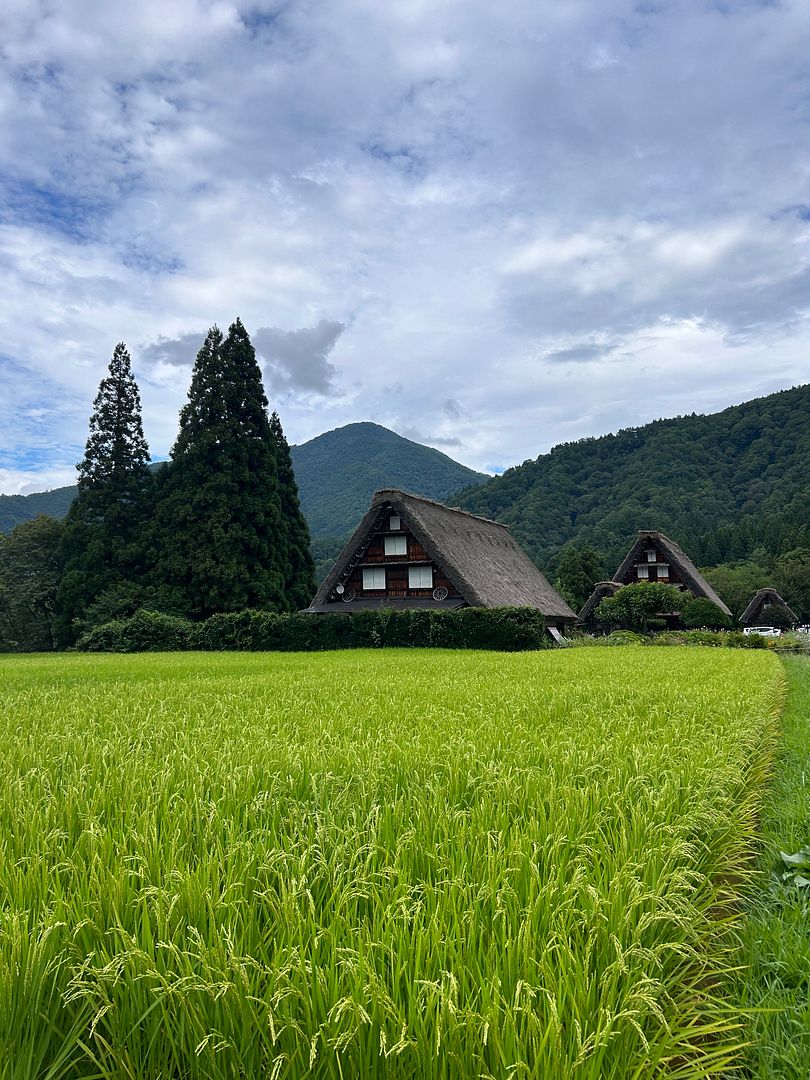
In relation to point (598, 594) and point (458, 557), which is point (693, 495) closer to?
point (598, 594)

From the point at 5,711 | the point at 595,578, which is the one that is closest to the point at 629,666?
the point at 5,711

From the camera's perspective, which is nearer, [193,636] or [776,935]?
[776,935]

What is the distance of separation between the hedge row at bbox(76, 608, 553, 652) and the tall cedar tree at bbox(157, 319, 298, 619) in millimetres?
4171

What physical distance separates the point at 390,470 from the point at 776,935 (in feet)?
224

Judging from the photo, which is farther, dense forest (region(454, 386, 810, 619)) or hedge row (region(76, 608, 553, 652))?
dense forest (region(454, 386, 810, 619))

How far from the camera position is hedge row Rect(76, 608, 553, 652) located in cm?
1884

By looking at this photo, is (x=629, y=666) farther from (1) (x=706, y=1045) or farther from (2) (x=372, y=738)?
(1) (x=706, y=1045)

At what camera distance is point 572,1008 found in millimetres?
1329

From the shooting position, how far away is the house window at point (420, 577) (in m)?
24.4

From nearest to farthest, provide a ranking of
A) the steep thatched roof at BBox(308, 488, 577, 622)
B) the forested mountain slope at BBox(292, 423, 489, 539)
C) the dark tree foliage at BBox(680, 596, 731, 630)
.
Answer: the steep thatched roof at BBox(308, 488, 577, 622)
the dark tree foliage at BBox(680, 596, 731, 630)
the forested mountain slope at BBox(292, 423, 489, 539)

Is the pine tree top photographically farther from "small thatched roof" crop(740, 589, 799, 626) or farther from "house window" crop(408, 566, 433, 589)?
"small thatched roof" crop(740, 589, 799, 626)

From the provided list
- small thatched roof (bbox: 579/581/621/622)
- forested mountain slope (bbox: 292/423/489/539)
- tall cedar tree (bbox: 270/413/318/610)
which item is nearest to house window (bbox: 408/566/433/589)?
tall cedar tree (bbox: 270/413/318/610)

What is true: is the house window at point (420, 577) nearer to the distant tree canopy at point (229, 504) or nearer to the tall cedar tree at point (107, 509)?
the distant tree canopy at point (229, 504)

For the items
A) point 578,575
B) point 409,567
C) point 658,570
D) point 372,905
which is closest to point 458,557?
point 409,567
